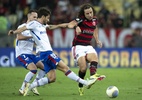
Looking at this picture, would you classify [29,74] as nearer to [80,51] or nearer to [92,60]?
[80,51]

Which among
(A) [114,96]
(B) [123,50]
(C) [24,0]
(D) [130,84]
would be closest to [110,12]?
(B) [123,50]

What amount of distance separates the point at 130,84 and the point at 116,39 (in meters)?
10.8

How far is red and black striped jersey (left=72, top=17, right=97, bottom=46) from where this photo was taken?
14852 millimetres

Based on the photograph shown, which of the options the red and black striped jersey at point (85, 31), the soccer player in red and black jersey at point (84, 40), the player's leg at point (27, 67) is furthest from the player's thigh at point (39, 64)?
the red and black striped jersey at point (85, 31)

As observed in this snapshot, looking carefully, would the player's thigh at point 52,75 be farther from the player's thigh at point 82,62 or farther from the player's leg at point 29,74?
the player's thigh at point 82,62

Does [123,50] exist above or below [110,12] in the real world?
below

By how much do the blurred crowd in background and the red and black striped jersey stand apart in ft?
45.2

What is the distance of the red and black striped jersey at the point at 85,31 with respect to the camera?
14.9m

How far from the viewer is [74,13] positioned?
29.4 m

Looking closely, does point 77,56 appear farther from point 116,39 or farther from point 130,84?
point 116,39

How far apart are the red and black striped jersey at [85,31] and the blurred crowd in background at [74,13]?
45.2ft

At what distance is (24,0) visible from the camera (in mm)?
30453

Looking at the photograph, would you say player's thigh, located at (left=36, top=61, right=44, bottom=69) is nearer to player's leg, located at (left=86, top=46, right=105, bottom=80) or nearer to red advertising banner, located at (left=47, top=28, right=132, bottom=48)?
player's leg, located at (left=86, top=46, right=105, bottom=80)

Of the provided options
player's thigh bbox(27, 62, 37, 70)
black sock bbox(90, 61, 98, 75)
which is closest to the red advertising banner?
player's thigh bbox(27, 62, 37, 70)
